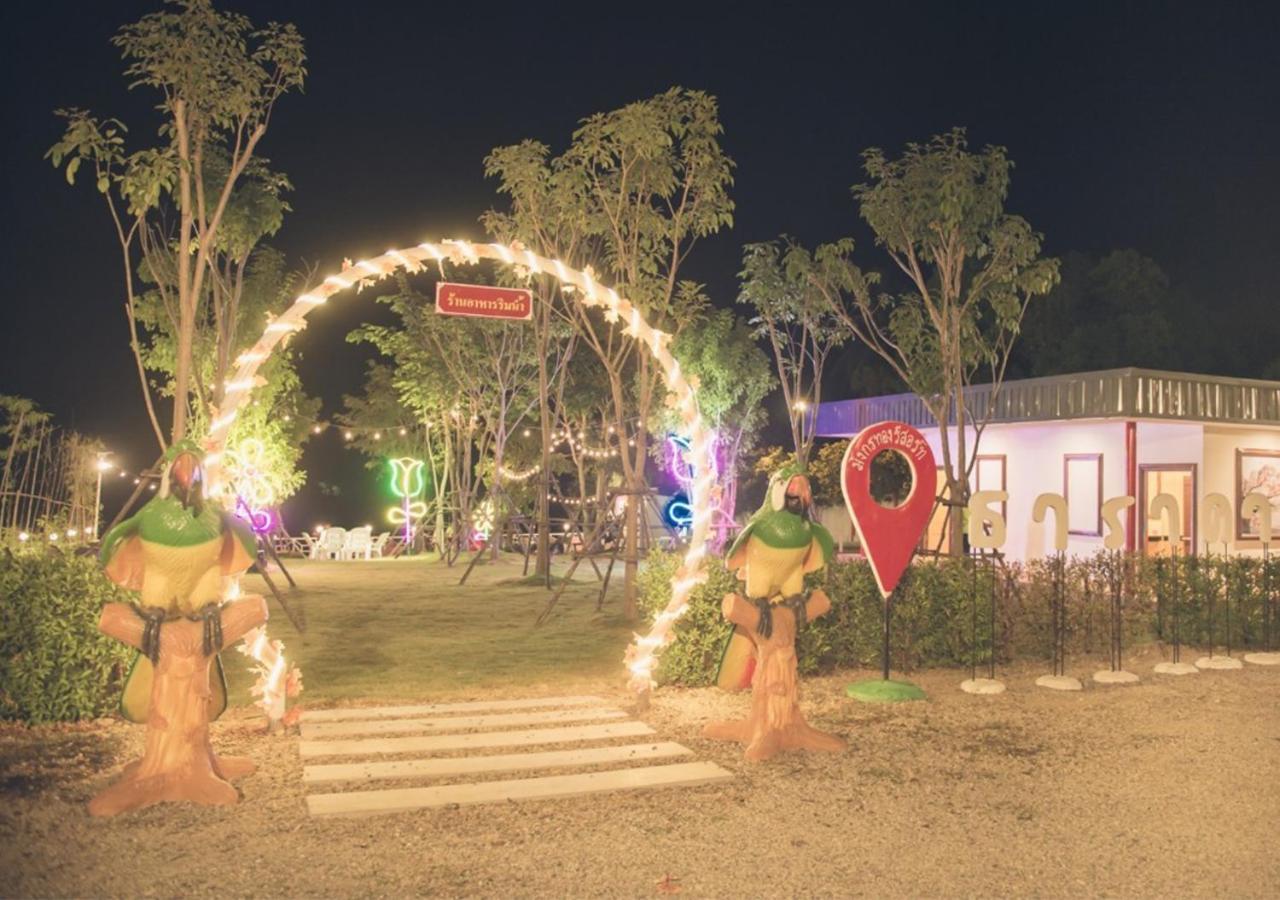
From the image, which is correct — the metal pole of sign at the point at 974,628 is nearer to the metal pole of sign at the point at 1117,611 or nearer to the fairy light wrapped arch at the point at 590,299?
the metal pole of sign at the point at 1117,611

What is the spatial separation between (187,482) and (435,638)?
6.14 m

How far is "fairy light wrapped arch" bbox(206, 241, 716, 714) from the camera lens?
23.3 feet

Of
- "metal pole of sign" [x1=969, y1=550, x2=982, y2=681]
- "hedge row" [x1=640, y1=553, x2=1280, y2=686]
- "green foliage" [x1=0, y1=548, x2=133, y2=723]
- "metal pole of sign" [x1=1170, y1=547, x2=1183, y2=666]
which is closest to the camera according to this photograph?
"green foliage" [x1=0, y1=548, x2=133, y2=723]

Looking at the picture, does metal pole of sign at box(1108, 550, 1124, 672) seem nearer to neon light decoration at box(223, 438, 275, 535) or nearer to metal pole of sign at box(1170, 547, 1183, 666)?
metal pole of sign at box(1170, 547, 1183, 666)

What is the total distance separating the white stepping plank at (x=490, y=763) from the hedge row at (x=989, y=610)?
2.08 m

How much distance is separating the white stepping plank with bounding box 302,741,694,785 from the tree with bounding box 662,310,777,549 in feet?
61.7

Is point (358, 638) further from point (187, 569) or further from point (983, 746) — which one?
point (983, 746)

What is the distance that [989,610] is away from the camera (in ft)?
31.9

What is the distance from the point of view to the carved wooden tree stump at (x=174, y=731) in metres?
5.32

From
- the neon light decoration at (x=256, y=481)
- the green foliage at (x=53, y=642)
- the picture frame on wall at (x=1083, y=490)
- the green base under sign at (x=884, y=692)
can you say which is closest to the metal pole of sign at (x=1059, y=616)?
the green base under sign at (x=884, y=692)

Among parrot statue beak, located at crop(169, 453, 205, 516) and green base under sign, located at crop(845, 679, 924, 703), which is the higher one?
parrot statue beak, located at crop(169, 453, 205, 516)

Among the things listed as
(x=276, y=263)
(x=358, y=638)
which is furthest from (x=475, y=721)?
(x=276, y=263)

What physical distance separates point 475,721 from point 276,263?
592 inches

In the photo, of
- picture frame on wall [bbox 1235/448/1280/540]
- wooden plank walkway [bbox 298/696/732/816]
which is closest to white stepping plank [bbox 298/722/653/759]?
wooden plank walkway [bbox 298/696/732/816]
